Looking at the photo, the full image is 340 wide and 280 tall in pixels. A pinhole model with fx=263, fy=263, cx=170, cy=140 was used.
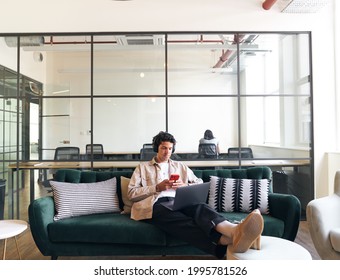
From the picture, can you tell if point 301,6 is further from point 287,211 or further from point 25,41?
point 25,41

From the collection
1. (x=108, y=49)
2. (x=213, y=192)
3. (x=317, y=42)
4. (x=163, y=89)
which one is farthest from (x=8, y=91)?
(x=317, y=42)

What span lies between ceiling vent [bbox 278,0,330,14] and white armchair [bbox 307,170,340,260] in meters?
2.61

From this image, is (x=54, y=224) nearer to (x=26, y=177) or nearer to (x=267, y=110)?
(x=26, y=177)

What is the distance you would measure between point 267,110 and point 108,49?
9.25 feet

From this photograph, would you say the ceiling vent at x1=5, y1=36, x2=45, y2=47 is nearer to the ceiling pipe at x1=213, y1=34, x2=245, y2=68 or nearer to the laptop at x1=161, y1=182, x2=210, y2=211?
the ceiling pipe at x1=213, y1=34, x2=245, y2=68

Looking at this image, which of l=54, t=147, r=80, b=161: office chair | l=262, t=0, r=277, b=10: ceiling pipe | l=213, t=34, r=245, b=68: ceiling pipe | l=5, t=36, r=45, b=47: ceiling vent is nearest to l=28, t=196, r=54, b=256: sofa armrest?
l=54, t=147, r=80, b=161: office chair

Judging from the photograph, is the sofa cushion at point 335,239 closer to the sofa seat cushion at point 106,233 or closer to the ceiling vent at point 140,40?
the sofa seat cushion at point 106,233

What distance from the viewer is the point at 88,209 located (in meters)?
2.39

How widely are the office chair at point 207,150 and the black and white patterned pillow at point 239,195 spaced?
4.74ft

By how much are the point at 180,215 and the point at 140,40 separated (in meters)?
2.93

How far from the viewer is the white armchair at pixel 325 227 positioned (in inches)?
72.4

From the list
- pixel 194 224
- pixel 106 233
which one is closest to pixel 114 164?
pixel 106 233

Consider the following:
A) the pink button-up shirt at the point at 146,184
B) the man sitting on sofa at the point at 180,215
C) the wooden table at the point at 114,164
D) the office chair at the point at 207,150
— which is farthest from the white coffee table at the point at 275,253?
the office chair at the point at 207,150

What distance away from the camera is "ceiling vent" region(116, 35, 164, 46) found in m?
3.85
